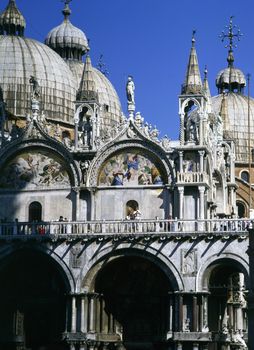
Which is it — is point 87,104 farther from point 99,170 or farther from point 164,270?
point 164,270

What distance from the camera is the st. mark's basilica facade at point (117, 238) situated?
5991cm

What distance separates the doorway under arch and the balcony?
15.3 ft

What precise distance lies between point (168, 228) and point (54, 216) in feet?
23.7

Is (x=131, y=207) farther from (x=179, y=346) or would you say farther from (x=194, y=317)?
(x=179, y=346)

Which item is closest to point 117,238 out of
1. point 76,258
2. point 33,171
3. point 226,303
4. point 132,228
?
point 132,228

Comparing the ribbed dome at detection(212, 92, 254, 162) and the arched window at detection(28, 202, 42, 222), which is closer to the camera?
the arched window at detection(28, 202, 42, 222)

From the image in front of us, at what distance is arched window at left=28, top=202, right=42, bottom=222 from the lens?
214 ft

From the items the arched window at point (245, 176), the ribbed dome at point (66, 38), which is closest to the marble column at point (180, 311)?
the arched window at point (245, 176)

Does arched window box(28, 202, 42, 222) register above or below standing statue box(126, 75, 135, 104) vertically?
below

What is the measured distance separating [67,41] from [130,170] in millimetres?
26594

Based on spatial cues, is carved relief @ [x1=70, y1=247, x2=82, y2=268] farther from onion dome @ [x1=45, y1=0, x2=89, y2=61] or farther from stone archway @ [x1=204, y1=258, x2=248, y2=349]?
onion dome @ [x1=45, y1=0, x2=89, y2=61]

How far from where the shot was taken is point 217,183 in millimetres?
70938

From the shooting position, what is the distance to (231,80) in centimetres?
9812

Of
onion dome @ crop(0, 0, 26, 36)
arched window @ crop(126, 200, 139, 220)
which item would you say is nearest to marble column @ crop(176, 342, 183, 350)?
arched window @ crop(126, 200, 139, 220)
